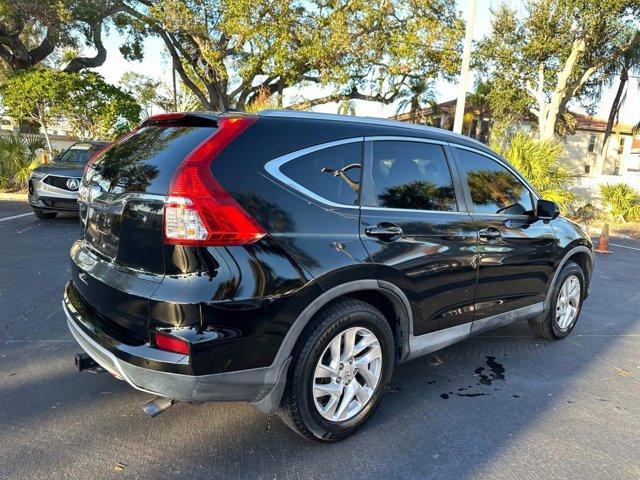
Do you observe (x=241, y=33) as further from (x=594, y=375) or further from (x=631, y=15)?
(x=594, y=375)

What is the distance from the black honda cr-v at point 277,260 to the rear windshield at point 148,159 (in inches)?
0.5

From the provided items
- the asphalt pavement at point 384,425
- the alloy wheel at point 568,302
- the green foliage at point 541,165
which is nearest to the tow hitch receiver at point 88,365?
the asphalt pavement at point 384,425

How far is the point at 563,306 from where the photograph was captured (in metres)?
4.63

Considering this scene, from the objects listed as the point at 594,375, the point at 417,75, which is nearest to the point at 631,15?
the point at 417,75

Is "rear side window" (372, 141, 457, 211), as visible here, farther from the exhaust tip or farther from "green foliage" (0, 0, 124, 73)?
"green foliage" (0, 0, 124, 73)

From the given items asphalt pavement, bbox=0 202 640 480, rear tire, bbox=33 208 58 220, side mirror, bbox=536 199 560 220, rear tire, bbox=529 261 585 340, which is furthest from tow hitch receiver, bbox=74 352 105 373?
rear tire, bbox=33 208 58 220

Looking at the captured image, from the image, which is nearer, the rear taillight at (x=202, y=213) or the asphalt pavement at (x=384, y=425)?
A: the rear taillight at (x=202, y=213)

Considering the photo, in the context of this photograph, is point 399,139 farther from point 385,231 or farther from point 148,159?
point 148,159

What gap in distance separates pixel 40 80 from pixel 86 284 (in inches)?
551

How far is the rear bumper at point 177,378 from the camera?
7.55 ft

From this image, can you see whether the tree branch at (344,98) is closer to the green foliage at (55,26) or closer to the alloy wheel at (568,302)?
the green foliage at (55,26)

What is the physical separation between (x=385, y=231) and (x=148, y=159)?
135cm

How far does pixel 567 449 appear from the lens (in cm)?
293

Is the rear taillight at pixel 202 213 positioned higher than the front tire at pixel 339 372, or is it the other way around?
the rear taillight at pixel 202 213
